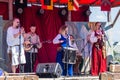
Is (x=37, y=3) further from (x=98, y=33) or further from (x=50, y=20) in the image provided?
(x=98, y=33)

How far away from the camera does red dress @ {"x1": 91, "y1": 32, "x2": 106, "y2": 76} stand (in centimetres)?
1082

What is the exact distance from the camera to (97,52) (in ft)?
35.6

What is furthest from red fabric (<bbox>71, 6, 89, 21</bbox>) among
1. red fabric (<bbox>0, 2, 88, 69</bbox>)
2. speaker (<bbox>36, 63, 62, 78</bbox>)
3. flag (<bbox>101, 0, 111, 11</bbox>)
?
speaker (<bbox>36, 63, 62, 78</bbox>)

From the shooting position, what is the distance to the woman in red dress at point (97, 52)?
420 inches

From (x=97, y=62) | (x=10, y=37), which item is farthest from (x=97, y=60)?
(x=10, y=37)

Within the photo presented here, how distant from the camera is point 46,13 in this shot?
12859mm

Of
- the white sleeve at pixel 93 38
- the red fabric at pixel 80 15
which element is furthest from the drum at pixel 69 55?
the red fabric at pixel 80 15

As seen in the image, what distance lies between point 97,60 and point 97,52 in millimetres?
223

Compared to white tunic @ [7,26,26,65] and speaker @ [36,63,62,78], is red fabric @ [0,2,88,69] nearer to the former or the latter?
white tunic @ [7,26,26,65]

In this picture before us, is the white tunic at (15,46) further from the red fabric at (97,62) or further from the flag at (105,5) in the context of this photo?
the flag at (105,5)

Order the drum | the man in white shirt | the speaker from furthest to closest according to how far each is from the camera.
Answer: the drum, the man in white shirt, the speaker

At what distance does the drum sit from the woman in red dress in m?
0.72

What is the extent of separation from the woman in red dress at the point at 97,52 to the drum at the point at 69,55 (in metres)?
0.72

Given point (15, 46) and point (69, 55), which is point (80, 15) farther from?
point (15, 46)
